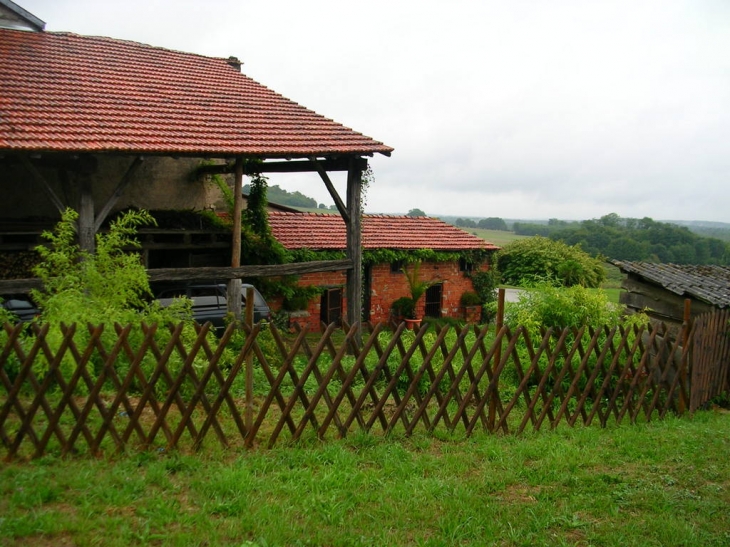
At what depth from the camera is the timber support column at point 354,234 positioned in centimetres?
1253

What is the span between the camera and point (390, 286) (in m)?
19.1

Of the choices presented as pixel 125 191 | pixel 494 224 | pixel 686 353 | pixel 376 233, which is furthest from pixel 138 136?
pixel 494 224

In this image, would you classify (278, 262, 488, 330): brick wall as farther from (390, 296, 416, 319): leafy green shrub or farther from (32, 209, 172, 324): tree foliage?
(32, 209, 172, 324): tree foliage

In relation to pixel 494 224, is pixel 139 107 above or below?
above

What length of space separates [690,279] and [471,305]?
8876 mm

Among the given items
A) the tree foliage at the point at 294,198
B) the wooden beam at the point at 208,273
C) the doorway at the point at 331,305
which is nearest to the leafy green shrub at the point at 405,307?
the doorway at the point at 331,305

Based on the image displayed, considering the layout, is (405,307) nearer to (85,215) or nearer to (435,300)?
(435,300)

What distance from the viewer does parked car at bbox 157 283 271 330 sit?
40.2 feet

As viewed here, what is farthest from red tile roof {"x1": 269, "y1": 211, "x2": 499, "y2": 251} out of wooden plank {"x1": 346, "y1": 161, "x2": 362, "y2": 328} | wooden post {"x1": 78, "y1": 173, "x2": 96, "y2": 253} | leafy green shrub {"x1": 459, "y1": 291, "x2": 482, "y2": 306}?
wooden post {"x1": 78, "y1": 173, "x2": 96, "y2": 253}

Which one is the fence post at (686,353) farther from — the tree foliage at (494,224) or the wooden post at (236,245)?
the tree foliage at (494,224)

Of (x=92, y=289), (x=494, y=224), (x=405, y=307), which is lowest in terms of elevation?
(x=405, y=307)

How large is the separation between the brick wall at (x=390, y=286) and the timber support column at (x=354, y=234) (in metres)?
3.61

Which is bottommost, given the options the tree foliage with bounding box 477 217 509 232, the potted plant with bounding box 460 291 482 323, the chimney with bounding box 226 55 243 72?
the potted plant with bounding box 460 291 482 323

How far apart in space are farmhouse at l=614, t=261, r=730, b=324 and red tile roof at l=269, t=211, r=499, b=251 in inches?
294
